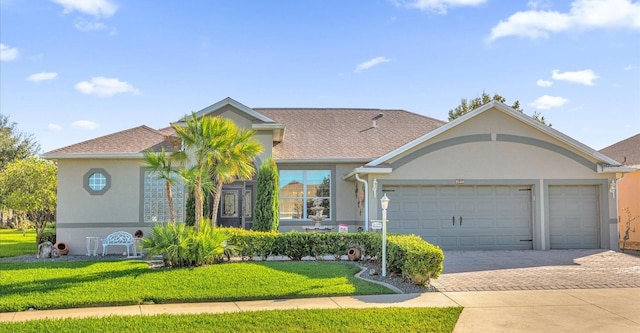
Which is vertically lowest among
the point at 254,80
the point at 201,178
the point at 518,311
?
the point at 518,311

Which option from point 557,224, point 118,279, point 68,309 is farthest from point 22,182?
point 557,224

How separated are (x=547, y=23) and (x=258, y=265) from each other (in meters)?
10.8

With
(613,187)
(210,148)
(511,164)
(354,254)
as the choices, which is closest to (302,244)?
(354,254)

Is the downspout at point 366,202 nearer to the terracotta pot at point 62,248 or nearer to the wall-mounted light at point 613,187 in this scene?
the wall-mounted light at point 613,187

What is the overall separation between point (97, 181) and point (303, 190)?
6.90 metres

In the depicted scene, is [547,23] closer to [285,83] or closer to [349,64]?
[349,64]

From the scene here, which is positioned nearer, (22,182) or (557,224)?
(557,224)

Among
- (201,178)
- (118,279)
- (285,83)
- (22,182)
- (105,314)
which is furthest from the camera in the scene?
(22,182)

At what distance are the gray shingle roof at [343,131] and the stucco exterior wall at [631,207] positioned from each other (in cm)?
739

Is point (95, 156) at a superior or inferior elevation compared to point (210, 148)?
superior

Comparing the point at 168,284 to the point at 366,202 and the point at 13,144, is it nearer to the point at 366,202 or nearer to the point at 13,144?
the point at 366,202

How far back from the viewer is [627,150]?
21812 millimetres

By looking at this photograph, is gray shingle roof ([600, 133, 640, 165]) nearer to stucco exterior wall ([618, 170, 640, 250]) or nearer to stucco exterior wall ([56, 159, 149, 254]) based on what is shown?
→ stucco exterior wall ([618, 170, 640, 250])

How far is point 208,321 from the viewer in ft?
25.1
